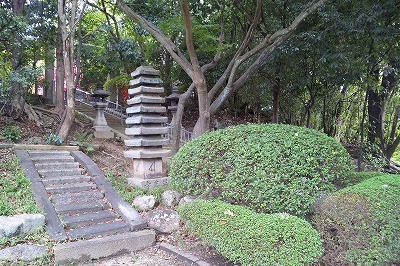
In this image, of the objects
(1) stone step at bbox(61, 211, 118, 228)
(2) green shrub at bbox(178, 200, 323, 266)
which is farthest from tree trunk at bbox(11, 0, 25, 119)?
(2) green shrub at bbox(178, 200, 323, 266)

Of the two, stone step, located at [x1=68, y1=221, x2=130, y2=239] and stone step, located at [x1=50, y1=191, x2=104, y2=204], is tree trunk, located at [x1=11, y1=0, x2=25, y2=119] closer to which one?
stone step, located at [x1=50, y1=191, x2=104, y2=204]

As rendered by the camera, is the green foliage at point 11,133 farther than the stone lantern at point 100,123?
No

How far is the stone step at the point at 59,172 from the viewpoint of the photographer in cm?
611

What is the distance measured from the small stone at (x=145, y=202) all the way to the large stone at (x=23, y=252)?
75.0 inches

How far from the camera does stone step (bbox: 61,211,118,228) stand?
4844mm

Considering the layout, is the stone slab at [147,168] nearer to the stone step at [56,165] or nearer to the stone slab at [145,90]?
the stone step at [56,165]

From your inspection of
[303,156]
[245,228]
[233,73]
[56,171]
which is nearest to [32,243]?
[56,171]

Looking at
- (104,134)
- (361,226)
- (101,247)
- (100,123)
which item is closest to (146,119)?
(101,247)

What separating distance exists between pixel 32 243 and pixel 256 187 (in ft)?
10.3

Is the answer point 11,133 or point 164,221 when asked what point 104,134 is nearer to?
point 11,133

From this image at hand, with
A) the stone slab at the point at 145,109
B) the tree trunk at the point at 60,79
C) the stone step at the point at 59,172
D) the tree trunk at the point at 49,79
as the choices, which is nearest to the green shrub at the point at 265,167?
the stone slab at the point at 145,109

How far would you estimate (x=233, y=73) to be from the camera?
718cm

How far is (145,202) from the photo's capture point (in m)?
5.77

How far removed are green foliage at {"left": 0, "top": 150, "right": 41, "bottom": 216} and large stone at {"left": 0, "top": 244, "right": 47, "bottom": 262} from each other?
829mm
